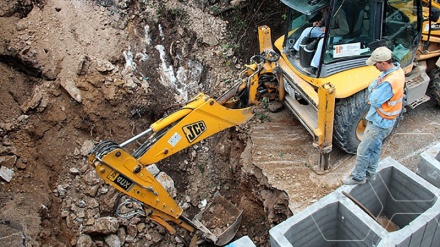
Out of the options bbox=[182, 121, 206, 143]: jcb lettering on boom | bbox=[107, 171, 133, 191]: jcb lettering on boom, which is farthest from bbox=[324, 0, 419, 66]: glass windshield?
bbox=[107, 171, 133, 191]: jcb lettering on boom

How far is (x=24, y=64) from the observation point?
6.70m

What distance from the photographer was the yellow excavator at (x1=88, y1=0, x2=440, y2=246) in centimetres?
453

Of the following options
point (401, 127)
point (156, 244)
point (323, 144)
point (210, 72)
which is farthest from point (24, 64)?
point (401, 127)

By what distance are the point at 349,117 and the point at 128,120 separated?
3.60m

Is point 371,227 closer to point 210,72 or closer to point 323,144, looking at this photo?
point 323,144

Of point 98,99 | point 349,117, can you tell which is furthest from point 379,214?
point 98,99

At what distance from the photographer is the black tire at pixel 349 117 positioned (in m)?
5.07

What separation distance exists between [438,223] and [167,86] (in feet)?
15.9

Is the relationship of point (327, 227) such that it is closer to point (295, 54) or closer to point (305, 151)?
point (305, 151)

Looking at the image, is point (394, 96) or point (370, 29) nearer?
point (394, 96)

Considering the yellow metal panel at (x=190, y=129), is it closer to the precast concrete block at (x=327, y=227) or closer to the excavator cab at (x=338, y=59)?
the excavator cab at (x=338, y=59)

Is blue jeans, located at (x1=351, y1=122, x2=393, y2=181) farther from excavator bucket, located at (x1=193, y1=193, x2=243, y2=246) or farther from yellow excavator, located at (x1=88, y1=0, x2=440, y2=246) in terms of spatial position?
excavator bucket, located at (x1=193, y1=193, x2=243, y2=246)

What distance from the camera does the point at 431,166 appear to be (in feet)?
13.3

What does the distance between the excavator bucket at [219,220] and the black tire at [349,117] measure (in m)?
1.86
